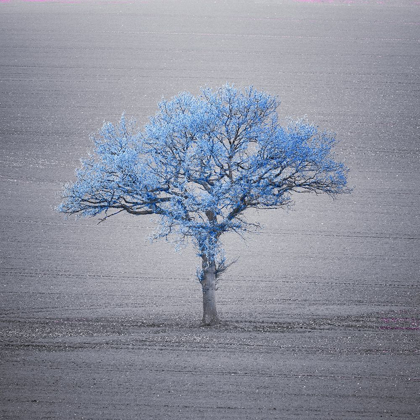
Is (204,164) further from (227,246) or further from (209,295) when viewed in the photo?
(227,246)

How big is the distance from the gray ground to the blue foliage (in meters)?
5.17

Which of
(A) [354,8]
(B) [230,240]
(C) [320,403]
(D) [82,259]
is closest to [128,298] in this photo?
(D) [82,259]

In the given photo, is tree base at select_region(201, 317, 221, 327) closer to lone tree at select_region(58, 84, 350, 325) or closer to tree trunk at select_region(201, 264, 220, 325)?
tree trunk at select_region(201, 264, 220, 325)

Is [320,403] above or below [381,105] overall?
below

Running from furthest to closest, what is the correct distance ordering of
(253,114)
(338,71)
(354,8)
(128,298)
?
(354,8) → (338,71) → (128,298) → (253,114)

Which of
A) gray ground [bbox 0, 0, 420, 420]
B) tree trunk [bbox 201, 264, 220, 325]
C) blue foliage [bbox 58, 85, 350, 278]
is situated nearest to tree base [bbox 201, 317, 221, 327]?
tree trunk [bbox 201, 264, 220, 325]

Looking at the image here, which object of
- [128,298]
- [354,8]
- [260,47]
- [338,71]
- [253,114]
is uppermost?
[354,8]

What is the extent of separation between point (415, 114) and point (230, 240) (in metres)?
23.0

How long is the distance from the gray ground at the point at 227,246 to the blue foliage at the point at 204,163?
204 inches

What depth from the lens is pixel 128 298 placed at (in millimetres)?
28906

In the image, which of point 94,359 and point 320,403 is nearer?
point 320,403

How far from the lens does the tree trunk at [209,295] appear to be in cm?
2483

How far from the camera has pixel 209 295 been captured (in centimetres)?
2492

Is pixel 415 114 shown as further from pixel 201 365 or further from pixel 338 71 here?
pixel 201 365
